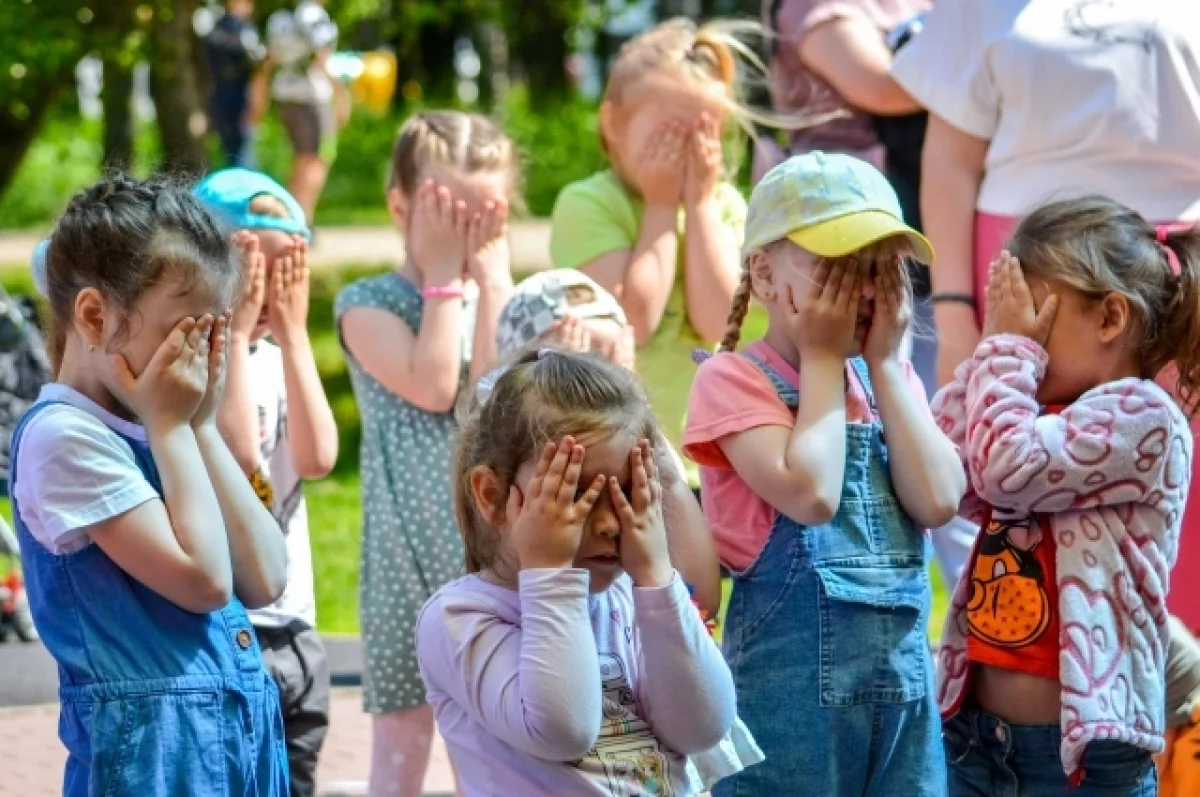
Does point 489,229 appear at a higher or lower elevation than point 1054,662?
higher

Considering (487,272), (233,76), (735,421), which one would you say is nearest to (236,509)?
(735,421)

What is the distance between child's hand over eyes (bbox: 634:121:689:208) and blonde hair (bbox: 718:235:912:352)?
1.11 metres

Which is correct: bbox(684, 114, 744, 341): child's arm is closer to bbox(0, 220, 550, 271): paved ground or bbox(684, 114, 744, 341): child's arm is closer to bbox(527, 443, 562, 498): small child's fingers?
bbox(527, 443, 562, 498): small child's fingers

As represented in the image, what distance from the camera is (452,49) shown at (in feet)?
93.7

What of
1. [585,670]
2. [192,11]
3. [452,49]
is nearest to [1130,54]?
[585,670]

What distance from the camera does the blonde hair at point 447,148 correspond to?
4.35m

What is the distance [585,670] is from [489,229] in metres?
1.95

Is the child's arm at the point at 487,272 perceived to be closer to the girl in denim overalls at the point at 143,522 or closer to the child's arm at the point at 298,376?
the child's arm at the point at 298,376

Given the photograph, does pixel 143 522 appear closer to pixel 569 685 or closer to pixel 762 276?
pixel 569 685

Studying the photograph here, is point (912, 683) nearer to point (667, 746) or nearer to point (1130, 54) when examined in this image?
point (667, 746)

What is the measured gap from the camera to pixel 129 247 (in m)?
2.85

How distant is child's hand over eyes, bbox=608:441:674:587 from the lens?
2.59 m

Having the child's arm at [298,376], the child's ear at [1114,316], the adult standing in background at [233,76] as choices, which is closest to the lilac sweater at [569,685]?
the child's ear at [1114,316]

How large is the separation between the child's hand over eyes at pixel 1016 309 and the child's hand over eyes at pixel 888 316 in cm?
33
